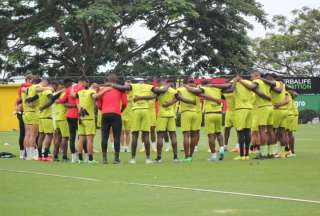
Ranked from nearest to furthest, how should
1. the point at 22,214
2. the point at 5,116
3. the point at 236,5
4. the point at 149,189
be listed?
the point at 22,214, the point at 149,189, the point at 5,116, the point at 236,5

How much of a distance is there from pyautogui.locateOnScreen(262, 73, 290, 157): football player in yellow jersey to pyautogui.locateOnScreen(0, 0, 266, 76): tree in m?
24.7

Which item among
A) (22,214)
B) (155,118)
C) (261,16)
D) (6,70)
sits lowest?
(22,214)

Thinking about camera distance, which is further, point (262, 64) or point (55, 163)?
point (262, 64)

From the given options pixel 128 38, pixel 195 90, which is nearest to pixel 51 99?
pixel 195 90

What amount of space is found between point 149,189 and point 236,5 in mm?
36514

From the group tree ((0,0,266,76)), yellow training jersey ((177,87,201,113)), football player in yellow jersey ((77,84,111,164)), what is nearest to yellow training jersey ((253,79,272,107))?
yellow training jersey ((177,87,201,113))

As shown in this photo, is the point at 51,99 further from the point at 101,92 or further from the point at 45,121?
the point at 101,92

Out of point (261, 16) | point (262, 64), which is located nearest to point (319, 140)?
point (261, 16)

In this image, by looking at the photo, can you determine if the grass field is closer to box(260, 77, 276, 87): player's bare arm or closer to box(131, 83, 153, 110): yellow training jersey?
box(131, 83, 153, 110): yellow training jersey

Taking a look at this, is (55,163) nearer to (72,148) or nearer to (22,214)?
(72,148)

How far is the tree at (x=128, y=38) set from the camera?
151ft

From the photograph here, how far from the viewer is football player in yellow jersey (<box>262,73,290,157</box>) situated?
1966 centimetres

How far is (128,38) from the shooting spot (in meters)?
51.6

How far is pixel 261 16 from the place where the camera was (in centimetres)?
5025
